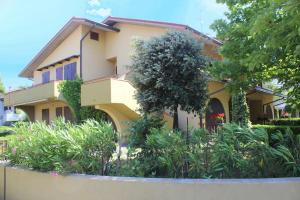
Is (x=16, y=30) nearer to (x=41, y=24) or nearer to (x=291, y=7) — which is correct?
(x=41, y=24)

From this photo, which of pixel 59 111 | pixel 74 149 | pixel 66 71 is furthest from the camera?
pixel 59 111

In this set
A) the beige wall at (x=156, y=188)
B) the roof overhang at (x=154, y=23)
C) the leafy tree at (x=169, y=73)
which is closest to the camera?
the beige wall at (x=156, y=188)

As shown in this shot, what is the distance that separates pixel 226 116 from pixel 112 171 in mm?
12856

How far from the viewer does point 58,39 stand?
24031 mm

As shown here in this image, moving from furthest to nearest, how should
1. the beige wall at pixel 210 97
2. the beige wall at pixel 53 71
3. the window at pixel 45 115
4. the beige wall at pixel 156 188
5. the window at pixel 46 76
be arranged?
the window at pixel 46 76 < the window at pixel 45 115 < the beige wall at pixel 53 71 < the beige wall at pixel 210 97 < the beige wall at pixel 156 188

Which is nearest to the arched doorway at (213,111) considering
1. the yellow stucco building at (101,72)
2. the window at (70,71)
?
the yellow stucco building at (101,72)

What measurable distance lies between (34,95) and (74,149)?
18214 mm

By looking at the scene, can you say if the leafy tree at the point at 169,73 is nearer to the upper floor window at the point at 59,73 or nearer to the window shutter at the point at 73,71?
the window shutter at the point at 73,71

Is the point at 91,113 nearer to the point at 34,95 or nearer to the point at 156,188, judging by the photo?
the point at 34,95

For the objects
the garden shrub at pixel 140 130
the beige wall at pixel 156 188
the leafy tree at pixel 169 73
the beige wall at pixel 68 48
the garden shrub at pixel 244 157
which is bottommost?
the beige wall at pixel 156 188

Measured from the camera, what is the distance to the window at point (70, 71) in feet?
74.5

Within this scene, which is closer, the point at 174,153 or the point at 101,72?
the point at 174,153

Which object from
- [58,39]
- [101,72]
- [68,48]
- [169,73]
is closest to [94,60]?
[101,72]

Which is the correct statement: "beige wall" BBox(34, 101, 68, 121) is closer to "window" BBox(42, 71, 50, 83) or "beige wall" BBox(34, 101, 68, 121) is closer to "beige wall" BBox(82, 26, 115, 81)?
"window" BBox(42, 71, 50, 83)
